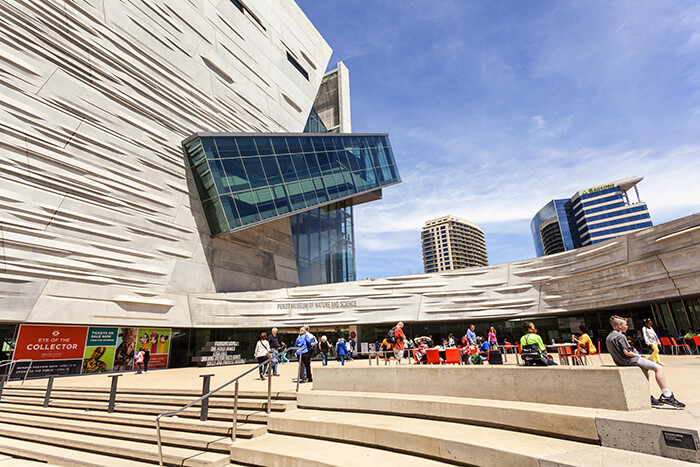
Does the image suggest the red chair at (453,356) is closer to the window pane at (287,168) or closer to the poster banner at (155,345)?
the poster banner at (155,345)

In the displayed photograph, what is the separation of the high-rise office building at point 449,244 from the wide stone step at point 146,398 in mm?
155819

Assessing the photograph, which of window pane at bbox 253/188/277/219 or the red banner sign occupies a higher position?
window pane at bbox 253/188/277/219

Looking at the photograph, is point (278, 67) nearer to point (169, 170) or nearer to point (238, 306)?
point (169, 170)

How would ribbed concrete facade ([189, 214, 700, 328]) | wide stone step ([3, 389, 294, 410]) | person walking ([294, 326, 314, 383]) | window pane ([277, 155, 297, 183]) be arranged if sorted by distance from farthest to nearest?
1. window pane ([277, 155, 297, 183])
2. ribbed concrete facade ([189, 214, 700, 328])
3. person walking ([294, 326, 314, 383])
4. wide stone step ([3, 389, 294, 410])

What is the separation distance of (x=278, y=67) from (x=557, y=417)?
31.6 meters

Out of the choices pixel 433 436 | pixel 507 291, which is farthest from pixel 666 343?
pixel 433 436

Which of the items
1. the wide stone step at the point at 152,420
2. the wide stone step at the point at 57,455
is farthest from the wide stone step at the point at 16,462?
the wide stone step at the point at 152,420

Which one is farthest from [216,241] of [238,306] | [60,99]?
[60,99]

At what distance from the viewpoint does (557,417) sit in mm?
4555

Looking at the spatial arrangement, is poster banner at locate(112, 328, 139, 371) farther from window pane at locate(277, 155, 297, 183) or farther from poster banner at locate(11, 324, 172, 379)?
window pane at locate(277, 155, 297, 183)

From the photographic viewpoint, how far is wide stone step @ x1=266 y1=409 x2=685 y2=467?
3885 millimetres

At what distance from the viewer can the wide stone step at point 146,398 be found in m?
7.40

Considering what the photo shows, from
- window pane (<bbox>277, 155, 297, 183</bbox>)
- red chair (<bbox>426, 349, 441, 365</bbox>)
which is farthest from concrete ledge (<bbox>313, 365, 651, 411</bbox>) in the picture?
window pane (<bbox>277, 155, 297, 183</bbox>)

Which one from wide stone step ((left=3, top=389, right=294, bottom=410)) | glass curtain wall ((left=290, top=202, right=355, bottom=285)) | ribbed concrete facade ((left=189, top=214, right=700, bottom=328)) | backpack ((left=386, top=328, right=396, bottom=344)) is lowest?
wide stone step ((left=3, top=389, right=294, bottom=410))
